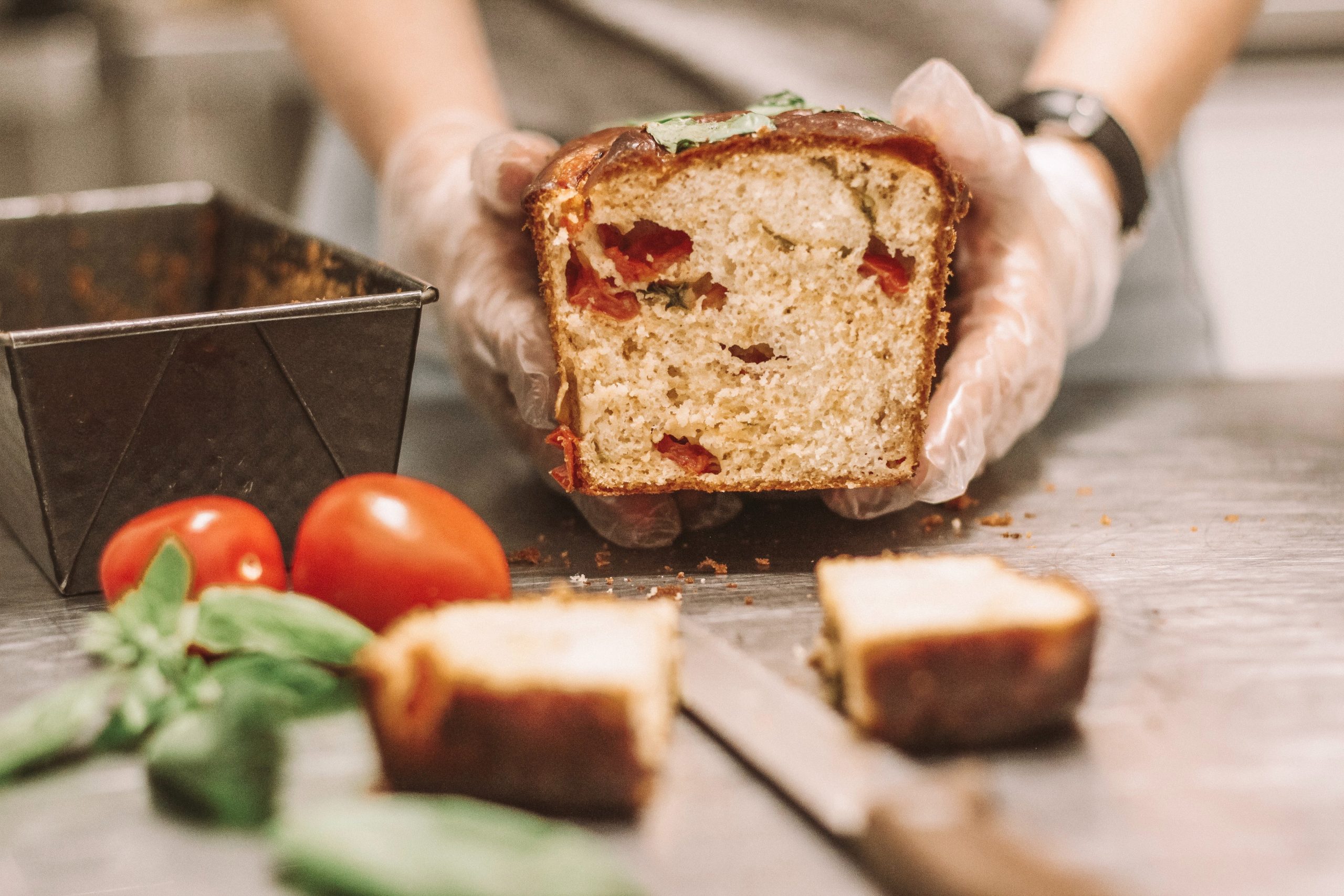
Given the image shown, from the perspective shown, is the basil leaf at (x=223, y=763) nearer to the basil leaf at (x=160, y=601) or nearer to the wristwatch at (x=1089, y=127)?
the basil leaf at (x=160, y=601)

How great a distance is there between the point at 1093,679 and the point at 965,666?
1.08 feet

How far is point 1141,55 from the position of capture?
3.19 meters

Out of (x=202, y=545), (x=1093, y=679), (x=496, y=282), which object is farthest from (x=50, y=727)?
(x=1093, y=679)

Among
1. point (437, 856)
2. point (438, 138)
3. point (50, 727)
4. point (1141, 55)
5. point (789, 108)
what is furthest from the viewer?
point (1141, 55)

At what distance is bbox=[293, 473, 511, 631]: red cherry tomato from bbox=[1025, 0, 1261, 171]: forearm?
6.95ft

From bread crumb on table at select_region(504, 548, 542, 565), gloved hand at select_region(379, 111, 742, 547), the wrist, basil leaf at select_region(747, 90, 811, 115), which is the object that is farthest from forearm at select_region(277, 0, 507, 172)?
bread crumb on table at select_region(504, 548, 542, 565)

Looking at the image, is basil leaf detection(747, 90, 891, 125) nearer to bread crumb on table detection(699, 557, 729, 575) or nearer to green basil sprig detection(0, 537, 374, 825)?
bread crumb on table detection(699, 557, 729, 575)

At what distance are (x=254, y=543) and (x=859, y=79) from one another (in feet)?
7.59

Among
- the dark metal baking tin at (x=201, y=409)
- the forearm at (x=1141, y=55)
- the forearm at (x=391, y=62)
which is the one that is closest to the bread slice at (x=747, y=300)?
the dark metal baking tin at (x=201, y=409)

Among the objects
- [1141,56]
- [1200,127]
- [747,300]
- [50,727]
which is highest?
[1141,56]

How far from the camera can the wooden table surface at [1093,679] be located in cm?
137

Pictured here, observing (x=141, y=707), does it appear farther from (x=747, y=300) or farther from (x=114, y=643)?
(x=747, y=300)

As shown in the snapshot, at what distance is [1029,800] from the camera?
1.45m

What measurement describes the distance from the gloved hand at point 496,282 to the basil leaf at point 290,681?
2.43 feet
